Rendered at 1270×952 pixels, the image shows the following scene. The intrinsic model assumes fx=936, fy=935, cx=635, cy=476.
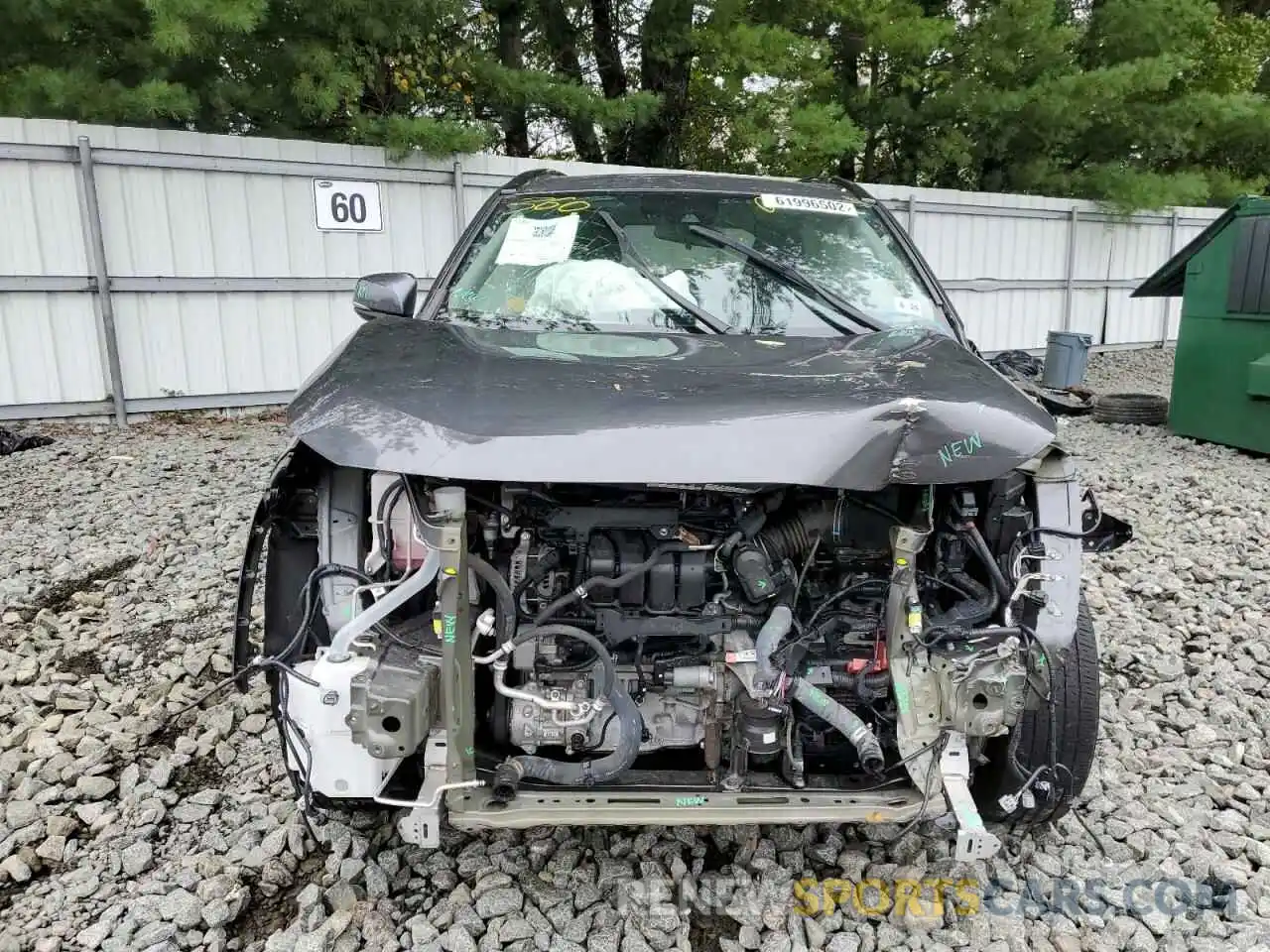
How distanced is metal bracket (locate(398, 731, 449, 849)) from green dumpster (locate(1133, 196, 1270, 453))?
24.9ft

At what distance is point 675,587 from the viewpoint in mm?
2486

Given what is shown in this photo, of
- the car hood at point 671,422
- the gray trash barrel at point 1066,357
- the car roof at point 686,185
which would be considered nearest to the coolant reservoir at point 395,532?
the car hood at point 671,422

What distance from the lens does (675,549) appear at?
2.45m

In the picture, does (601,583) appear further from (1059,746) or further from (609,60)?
(609,60)

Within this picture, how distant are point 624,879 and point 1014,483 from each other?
4.98ft

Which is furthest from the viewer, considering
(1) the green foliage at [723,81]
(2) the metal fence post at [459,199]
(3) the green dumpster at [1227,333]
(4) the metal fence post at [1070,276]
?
(4) the metal fence post at [1070,276]

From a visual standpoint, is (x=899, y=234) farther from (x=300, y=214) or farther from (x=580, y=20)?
(x=580, y=20)

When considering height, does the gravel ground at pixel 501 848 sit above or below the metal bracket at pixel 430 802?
below

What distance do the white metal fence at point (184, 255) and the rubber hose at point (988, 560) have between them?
304 inches

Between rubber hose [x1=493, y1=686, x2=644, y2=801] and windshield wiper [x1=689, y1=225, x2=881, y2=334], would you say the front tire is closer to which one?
rubber hose [x1=493, y1=686, x2=644, y2=801]

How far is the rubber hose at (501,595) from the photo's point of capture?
229 cm

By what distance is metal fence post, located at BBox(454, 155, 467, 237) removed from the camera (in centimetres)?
926

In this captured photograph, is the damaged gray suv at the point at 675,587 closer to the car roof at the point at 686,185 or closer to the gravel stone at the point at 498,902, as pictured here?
the gravel stone at the point at 498,902

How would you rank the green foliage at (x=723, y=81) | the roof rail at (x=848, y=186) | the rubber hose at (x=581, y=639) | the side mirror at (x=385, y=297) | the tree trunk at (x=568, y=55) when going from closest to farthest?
1. the rubber hose at (x=581, y=639)
2. the side mirror at (x=385, y=297)
3. the roof rail at (x=848, y=186)
4. the green foliage at (x=723, y=81)
5. the tree trunk at (x=568, y=55)
